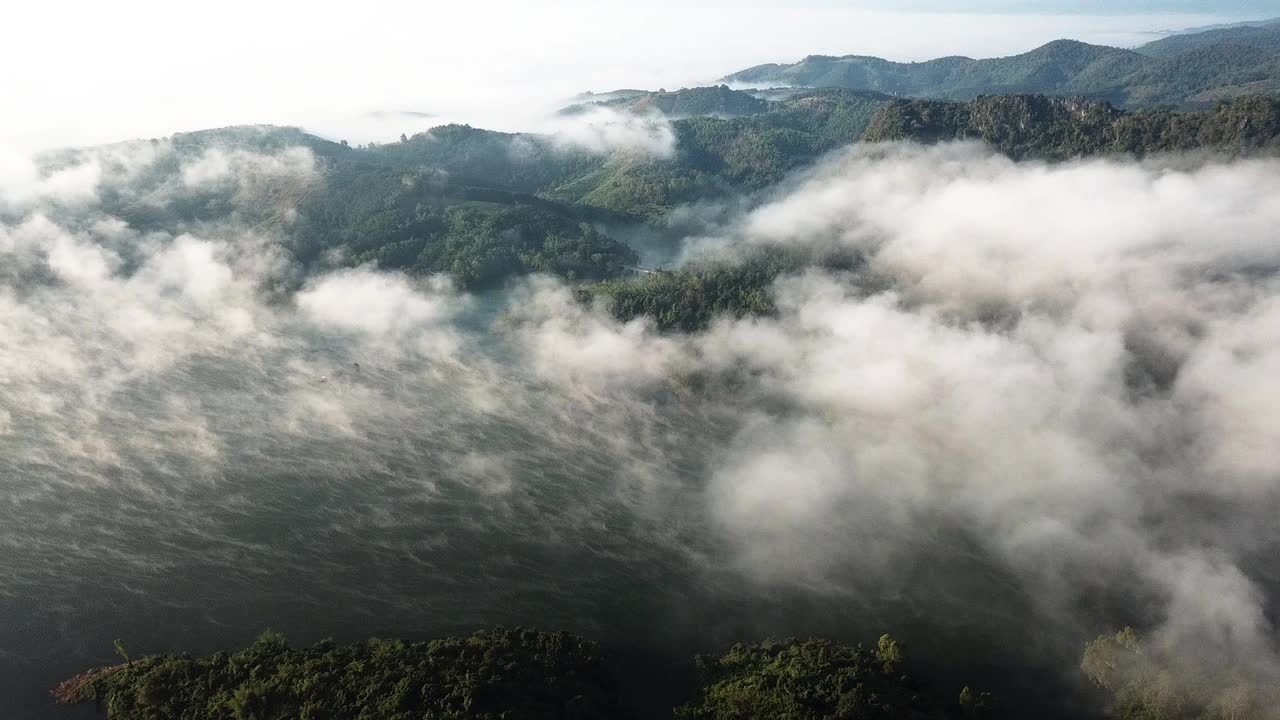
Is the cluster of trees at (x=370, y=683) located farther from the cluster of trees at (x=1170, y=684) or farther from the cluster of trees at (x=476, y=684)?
the cluster of trees at (x=1170, y=684)

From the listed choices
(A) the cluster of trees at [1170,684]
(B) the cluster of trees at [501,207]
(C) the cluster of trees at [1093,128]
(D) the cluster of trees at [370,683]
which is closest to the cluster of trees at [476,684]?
(D) the cluster of trees at [370,683]

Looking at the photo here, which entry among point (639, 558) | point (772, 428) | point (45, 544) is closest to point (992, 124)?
point (772, 428)

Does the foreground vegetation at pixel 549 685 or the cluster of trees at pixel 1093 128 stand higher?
the cluster of trees at pixel 1093 128

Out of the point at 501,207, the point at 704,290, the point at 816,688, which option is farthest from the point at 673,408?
the point at 501,207

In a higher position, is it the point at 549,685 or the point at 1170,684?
the point at 549,685

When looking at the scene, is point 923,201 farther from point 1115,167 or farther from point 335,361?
point 335,361

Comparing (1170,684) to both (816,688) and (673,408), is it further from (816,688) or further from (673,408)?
(673,408)
